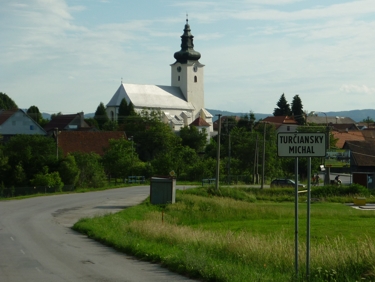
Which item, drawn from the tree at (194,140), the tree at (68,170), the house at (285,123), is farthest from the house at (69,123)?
the tree at (68,170)

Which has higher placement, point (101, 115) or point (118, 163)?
point (101, 115)

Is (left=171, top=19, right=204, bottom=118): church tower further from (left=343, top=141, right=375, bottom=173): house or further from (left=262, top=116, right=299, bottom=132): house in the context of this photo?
(left=343, top=141, right=375, bottom=173): house

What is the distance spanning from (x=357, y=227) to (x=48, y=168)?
2874 cm

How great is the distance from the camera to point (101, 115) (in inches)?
5541

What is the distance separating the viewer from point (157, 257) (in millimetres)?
15531

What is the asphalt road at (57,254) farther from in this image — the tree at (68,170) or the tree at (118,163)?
the tree at (118,163)

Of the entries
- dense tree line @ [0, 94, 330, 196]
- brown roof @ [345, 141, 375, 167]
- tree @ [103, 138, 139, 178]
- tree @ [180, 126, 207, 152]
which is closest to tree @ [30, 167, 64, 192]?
dense tree line @ [0, 94, 330, 196]

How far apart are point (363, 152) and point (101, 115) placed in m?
81.7

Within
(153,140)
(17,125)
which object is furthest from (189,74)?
(17,125)

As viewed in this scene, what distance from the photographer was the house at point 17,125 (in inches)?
3676

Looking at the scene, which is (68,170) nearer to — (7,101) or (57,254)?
(57,254)

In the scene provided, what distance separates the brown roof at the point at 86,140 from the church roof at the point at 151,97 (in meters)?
65.5

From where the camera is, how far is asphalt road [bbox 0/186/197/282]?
13438 millimetres

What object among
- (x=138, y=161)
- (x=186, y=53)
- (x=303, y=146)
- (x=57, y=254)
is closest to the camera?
(x=303, y=146)
